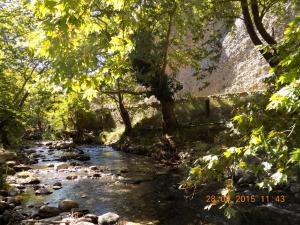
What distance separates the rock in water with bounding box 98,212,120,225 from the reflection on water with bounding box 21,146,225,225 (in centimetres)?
47

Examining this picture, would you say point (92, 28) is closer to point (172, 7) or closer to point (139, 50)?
point (172, 7)

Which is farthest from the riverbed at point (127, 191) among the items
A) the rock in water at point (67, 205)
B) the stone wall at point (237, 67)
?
the stone wall at point (237, 67)

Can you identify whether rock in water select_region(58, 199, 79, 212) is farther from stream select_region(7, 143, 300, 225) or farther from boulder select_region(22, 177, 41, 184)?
boulder select_region(22, 177, 41, 184)

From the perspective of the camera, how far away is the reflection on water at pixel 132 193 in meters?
10.0

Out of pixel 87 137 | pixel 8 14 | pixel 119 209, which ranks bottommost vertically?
pixel 119 209

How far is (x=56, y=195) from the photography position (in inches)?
510

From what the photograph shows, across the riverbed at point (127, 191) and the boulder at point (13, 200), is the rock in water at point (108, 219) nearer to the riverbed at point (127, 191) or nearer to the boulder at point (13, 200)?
the riverbed at point (127, 191)

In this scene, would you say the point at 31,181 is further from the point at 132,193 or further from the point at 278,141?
the point at 278,141

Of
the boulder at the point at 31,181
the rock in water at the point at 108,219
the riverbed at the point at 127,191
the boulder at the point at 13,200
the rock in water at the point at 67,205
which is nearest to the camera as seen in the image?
the rock in water at the point at 108,219

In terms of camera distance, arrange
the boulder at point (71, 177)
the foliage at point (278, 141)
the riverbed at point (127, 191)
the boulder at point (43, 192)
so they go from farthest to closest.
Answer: the boulder at point (71, 177) < the boulder at point (43, 192) < the riverbed at point (127, 191) < the foliage at point (278, 141)

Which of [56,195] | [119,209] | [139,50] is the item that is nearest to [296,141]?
[119,209]

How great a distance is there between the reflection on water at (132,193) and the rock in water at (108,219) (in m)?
0.47

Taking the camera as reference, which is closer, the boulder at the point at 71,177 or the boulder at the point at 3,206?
the boulder at the point at 3,206

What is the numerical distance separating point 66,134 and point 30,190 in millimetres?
21703
